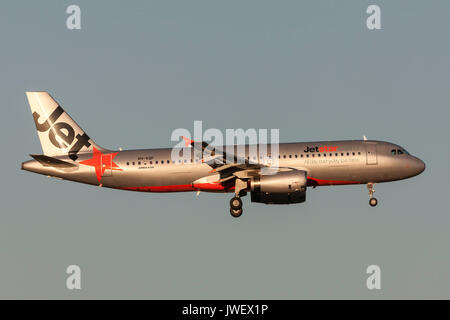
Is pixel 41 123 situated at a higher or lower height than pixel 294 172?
higher

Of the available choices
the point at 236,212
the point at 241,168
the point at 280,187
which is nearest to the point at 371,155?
the point at 280,187

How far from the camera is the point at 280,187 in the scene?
62344mm

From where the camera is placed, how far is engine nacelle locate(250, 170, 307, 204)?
204ft

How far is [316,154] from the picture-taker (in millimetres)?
64250

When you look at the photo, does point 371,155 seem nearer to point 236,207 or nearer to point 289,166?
point 289,166

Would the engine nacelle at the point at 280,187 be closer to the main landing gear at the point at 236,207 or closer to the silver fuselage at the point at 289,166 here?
the main landing gear at the point at 236,207

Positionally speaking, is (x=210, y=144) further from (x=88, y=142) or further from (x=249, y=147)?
(x=88, y=142)

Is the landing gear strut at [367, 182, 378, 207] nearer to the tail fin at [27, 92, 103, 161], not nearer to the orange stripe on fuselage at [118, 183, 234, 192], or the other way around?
the orange stripe on fuselage at [118, 183, 234, 192]

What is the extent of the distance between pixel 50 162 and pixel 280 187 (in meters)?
17.9

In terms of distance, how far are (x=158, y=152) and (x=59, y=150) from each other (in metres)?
8.37

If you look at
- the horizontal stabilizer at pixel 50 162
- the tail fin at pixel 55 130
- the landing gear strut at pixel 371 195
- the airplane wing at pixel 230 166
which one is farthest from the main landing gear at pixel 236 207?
the horizontal stabilizer at pixel 50 162

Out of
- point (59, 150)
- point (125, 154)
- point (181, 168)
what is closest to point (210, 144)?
point (181, 168)

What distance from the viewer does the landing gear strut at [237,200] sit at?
64.1 m

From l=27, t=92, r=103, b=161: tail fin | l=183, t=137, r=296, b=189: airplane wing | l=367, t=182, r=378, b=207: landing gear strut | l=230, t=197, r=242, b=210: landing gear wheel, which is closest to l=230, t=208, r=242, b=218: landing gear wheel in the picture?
l=230, t=197, r=242, b=210: landing gear wheel
